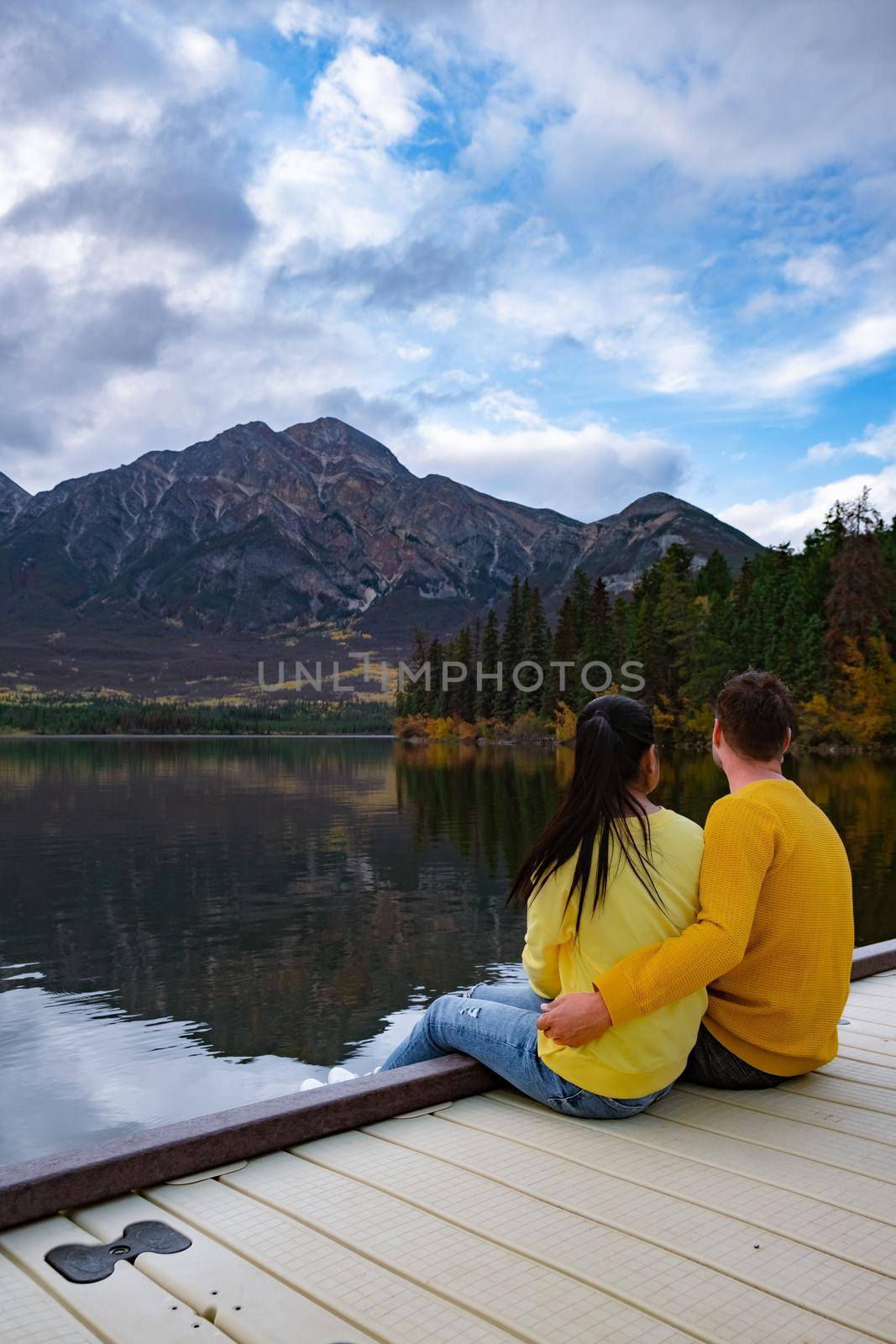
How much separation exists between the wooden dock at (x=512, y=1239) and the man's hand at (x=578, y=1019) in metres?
0.36

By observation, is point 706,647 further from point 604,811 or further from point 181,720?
point 181,720

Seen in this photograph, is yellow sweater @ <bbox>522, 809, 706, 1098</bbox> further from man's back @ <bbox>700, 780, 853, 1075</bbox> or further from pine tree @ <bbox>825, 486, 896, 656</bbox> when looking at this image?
pine tree @ <bbox>825, 486, 896, 656</bbox>

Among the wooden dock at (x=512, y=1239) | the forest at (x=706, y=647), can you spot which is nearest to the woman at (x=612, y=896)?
the wooden dock at (x=512, y=1239)

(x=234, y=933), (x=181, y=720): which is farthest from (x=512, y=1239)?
(x=181, y=720)

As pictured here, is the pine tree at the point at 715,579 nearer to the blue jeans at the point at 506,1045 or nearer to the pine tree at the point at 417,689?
the pine tree at the point at 417,689

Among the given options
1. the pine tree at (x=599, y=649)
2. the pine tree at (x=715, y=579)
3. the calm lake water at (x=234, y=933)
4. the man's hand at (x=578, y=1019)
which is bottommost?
the calm lake water at (x=234, y=933)

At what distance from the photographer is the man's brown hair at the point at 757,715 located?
339 centimetres

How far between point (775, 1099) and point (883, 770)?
44.0 m

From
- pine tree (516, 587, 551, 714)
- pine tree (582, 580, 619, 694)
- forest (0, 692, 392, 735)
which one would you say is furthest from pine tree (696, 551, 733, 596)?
forest (0, 692, 392, 735)

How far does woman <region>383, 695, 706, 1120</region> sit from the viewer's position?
3.15 metres

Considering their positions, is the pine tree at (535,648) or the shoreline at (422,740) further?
the pine tree at (535,648)

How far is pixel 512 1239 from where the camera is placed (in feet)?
8.36

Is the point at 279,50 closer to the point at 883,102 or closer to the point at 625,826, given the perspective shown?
the point at 883,102

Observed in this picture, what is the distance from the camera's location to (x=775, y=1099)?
3.56m
